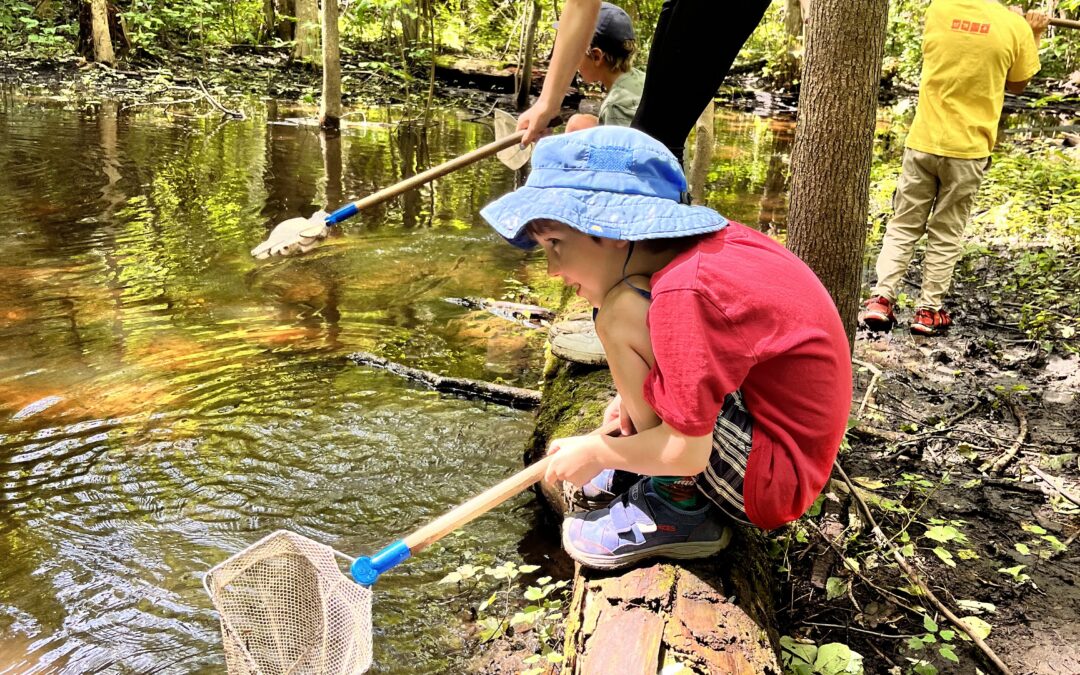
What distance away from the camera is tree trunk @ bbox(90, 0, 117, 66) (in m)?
15.8

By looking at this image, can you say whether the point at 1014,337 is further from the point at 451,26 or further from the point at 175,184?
the point at 451,26

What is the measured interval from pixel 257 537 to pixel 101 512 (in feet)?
2.18

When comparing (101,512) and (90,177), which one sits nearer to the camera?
(101,512)

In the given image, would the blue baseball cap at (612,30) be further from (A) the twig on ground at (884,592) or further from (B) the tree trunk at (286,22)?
Answer: (B) the tree trunk at (286,22)

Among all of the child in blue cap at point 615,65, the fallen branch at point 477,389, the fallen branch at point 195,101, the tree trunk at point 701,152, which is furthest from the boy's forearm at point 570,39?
the fallen branch at point 195,101

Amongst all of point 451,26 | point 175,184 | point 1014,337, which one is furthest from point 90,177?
point 451,26

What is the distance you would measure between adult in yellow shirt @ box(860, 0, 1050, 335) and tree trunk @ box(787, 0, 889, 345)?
6.44 feet

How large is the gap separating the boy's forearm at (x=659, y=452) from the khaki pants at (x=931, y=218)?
10.9 ft

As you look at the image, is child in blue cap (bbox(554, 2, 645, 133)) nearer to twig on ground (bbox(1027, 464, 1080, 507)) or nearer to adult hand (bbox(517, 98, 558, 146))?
adult hand (bbox(517, 98, 558, 146))

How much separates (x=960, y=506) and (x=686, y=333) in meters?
1.73

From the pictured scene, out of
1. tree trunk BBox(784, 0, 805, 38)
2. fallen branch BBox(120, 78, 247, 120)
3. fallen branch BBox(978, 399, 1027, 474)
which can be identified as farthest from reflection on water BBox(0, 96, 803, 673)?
tree trunk BBox(784, 0, 805, 38)

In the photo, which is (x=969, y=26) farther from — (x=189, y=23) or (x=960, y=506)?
(x=189, y=23)

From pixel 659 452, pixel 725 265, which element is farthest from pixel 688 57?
pixel 659 452

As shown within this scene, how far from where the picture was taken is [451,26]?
20.4 metres
